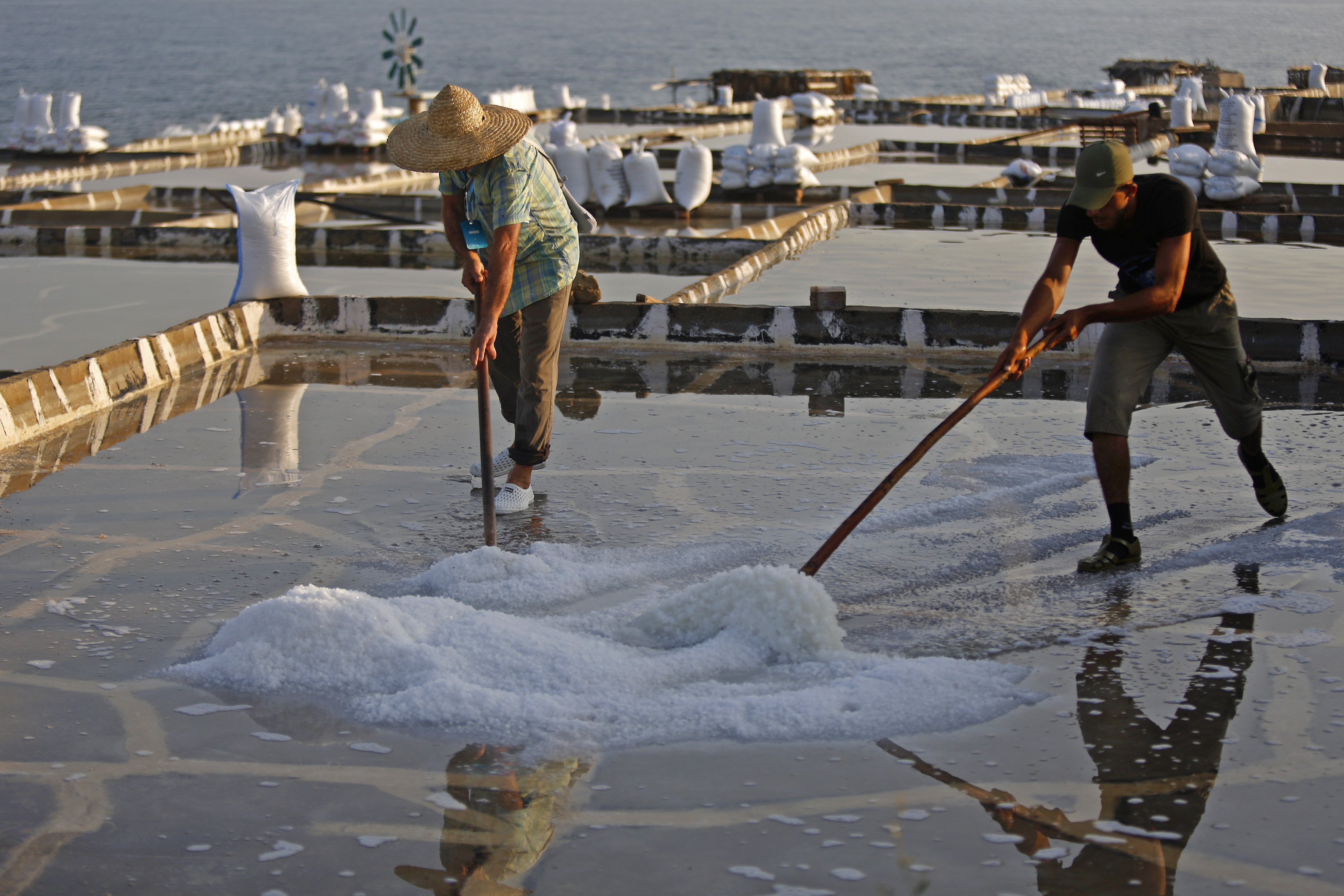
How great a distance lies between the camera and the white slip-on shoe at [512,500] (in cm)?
492

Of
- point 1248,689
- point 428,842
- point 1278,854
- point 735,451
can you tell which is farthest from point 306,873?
point 735,451

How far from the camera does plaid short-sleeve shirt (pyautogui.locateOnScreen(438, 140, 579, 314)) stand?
182 inches

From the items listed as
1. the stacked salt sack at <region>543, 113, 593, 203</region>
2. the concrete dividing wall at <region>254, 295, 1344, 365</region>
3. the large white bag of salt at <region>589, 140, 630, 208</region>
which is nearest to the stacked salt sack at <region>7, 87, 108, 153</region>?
the stacked salt sack at <region>543, 113, 593, 203</region>

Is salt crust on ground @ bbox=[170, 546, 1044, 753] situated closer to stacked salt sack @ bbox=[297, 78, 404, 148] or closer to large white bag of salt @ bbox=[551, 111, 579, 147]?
large white bag of salt @ bbox=[551, 111, 579, 147]

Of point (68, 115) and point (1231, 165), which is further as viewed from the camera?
point (68, 115)

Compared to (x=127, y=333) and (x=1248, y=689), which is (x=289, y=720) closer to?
(x=1248, y=689)

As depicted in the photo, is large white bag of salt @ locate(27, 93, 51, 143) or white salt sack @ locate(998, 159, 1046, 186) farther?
large white bag of salt @ locate(27, 93, 51, 143)

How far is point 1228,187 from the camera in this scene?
48.0 ft

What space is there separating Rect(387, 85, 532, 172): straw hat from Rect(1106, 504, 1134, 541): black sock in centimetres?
227

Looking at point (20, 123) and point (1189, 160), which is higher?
point (20, 123)

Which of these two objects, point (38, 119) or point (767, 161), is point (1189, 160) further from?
point (38, 119)

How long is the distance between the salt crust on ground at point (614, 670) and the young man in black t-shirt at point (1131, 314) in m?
1.05

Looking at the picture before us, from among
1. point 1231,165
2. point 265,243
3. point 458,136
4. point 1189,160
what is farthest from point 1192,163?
point 458,136

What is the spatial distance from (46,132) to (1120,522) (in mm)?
21274
